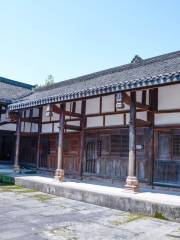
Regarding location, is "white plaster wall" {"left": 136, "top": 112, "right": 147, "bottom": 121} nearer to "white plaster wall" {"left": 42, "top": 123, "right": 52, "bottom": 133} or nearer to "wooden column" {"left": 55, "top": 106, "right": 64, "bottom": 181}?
"wooden column" {"left": 55, "top": 106, "right": 64, "bottom": 181}

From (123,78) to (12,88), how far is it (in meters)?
13.5

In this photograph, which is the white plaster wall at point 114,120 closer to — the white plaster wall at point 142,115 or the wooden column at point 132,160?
the white plaster wall at point 142,115

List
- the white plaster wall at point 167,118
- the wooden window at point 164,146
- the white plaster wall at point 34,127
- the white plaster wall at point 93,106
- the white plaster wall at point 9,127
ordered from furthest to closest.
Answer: the white plaster wall at point 9,127 → the white plaster wall at point 34,127 → the white plaster wall at point 93,106 → the wooden window at point 164,146 → the white plaster wall at point 167,118

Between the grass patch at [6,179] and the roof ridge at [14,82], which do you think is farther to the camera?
the roof ridge at [14,82]

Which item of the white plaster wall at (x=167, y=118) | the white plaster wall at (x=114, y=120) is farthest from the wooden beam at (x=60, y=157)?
the white plaster wall at (x=167, y=118)

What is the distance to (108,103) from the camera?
12.4m

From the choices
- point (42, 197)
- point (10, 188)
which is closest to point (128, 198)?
point (42, 197)

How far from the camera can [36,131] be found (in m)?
17.1

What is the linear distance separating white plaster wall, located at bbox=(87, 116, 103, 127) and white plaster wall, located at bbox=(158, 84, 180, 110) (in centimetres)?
313

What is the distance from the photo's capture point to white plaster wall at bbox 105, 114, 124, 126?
1184 cm

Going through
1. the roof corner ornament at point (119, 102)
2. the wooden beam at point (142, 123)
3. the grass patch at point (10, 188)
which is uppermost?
the roof corner ornament at point (119, 102)

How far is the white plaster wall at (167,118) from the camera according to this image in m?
9.97

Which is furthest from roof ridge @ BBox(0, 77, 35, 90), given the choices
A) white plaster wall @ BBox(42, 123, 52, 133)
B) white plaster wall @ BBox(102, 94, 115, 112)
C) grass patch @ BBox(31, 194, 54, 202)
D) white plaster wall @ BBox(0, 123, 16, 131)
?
grass patch @ BBox(31, 194, 54, 202)

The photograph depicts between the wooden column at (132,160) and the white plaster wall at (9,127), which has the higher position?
the white plaster wall at (9,127)
